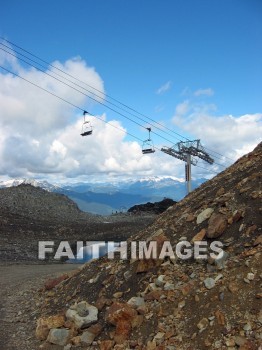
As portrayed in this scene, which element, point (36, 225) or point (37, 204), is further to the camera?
point (37, 204)

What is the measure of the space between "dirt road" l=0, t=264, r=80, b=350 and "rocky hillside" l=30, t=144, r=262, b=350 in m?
0.46

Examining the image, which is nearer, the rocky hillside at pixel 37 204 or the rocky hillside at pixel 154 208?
the rocky hillside at pixel 37 204

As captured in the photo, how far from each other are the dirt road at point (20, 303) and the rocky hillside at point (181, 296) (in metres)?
0.46

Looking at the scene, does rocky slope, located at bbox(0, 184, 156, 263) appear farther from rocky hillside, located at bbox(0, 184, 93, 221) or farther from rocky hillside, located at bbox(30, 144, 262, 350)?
rocky hillside, located at bbox(30, 144, 262, 350)

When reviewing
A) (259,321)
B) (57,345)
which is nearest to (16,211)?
(57,345)

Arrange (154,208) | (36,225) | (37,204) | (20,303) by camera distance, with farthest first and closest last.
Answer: (154,208) → (37,204) → (36,225) → (20,303)

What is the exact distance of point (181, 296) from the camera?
826cm

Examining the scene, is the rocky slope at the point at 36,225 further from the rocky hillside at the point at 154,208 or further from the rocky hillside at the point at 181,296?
the rocky hillside at the point at 181,296

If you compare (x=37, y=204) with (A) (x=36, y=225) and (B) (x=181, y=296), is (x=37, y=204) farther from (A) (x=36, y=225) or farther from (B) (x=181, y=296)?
(B) (x=181, y=296)

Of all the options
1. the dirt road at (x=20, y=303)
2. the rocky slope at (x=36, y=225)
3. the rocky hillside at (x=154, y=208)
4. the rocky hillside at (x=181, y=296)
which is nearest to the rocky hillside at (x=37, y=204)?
the rocky slope at (x=36, y=225)

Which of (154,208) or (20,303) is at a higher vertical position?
(154,208)

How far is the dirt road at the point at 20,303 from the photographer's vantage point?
30.5 ft

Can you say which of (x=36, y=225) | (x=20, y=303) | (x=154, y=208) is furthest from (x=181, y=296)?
(x=154, y=208)

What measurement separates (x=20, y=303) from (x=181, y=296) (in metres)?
6.51
